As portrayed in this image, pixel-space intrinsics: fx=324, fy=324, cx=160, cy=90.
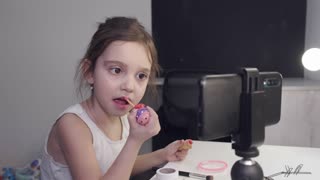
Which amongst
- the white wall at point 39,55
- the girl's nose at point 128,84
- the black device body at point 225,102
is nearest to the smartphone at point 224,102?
the black device body at point 225,102

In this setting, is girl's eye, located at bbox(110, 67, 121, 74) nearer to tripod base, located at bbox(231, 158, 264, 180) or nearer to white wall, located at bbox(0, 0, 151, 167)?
tripod base, located at bbox(231, 158, 264, 180)

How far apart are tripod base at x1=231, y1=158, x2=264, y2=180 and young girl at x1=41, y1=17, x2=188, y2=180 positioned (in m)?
0.25

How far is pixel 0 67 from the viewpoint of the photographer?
2.32 m

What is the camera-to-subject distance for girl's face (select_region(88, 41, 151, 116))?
0.94m

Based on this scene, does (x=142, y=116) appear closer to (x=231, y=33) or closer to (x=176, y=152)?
(x=176, y=152)

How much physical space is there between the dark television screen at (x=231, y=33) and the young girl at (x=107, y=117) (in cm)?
142

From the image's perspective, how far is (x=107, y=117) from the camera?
3.70 ft

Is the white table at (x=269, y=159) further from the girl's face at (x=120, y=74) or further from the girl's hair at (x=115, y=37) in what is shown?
the girl's hair at (x=115, y=37)

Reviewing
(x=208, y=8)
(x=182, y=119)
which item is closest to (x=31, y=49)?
(x=182, y=119)

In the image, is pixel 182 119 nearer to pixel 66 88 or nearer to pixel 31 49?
pixel 66 88

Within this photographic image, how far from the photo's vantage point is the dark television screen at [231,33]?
246cm

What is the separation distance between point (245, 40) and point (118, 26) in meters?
1.67

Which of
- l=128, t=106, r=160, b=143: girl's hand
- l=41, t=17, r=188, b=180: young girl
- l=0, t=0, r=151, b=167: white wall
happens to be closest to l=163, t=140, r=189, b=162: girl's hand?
l=41, t=17, r=188, b=180: young girl

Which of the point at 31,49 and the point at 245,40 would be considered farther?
the point at 245,40
